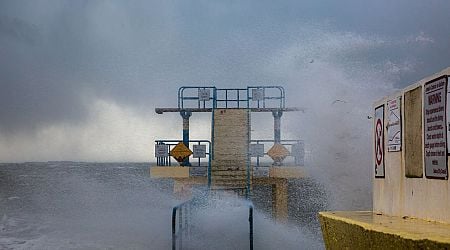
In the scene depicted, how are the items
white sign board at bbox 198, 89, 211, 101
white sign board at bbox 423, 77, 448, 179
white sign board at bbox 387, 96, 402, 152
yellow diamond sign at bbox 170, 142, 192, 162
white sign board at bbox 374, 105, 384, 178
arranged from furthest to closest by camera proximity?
white sign board at bbox 198, 89, 211, 101, yellow diamond sign at bbox 170, 142, 192, 162, white sign board at bbox 374, 105, 384, 178, white sign board at bbox 387, 96, 402, 152, white sign board at bbox 423, 77, 448, 179

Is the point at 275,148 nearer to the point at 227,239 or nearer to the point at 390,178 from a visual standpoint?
the point at 227,239

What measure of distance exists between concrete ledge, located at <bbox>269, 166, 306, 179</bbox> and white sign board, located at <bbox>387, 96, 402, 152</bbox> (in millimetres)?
16728

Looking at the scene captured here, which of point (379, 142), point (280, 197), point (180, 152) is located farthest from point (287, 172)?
point (379, 142)

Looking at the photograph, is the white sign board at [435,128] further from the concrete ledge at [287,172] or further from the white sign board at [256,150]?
the white sign board at [256,150]

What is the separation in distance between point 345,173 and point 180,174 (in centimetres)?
671

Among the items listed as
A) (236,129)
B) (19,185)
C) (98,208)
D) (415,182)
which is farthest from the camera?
(19,185)

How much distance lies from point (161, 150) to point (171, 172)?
1.08 m

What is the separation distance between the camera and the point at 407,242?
4449 millimetres

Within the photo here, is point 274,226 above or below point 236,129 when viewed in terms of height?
below

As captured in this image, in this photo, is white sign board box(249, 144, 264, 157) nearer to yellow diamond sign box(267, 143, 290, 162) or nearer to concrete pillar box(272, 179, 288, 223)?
yellow diamond sign box(267, 143, 290, 162)

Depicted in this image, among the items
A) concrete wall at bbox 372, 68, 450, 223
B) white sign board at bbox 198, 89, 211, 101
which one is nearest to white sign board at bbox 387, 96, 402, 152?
concrete wall at bbox 372, 68, 450, 223

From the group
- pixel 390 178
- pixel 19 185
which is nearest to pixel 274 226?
pixel 390 178

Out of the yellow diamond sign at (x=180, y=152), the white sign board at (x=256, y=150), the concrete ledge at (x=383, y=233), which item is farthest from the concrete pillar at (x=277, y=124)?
the concrete ledge at (x=383, y=233)

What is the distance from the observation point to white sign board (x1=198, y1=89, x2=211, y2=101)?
2709cm
